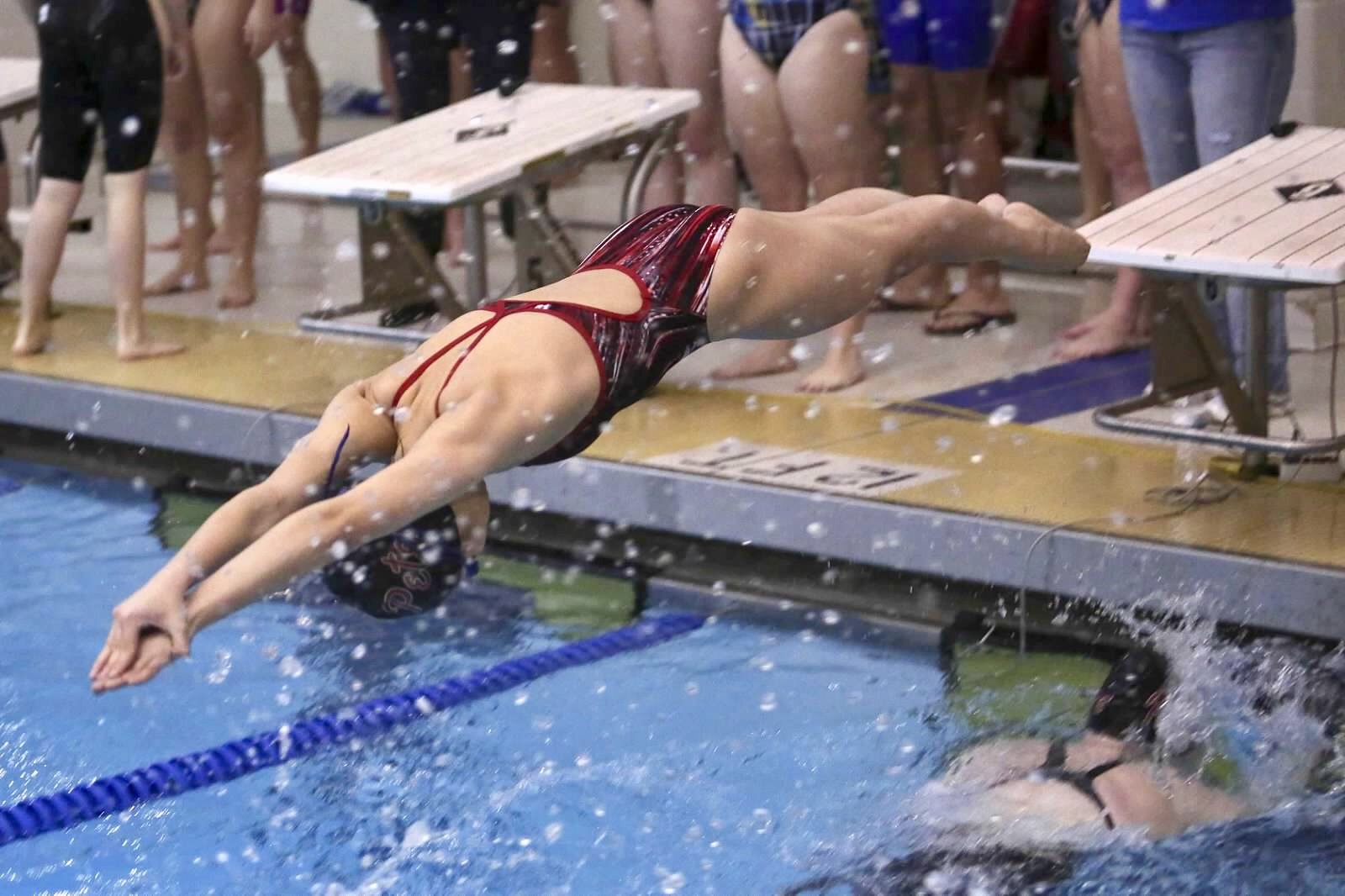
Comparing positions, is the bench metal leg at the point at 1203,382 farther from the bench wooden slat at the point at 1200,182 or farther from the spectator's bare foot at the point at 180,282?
the spectator's bare foot at the point at 180,282

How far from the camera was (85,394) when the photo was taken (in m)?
5.44

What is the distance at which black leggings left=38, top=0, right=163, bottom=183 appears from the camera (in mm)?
5363

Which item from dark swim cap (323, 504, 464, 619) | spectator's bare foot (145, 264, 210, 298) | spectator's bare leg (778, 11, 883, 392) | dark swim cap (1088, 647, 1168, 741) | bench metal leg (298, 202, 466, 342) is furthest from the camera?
spectator's bare foot (145, 264, 210, 298)

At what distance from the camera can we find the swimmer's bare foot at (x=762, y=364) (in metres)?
5.27

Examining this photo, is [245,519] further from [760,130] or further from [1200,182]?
[760,130]

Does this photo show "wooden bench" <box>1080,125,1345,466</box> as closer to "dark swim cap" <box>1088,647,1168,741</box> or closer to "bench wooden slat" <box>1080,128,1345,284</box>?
"bench wooden slat" <box>1080,128,1345,284</box>

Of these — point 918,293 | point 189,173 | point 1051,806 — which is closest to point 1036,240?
point 1051,806

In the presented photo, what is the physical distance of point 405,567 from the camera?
2.94 metres

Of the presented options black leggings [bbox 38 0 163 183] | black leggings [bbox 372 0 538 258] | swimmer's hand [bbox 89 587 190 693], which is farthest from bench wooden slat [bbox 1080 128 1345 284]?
black leggings [bbox 38 0 163 183]

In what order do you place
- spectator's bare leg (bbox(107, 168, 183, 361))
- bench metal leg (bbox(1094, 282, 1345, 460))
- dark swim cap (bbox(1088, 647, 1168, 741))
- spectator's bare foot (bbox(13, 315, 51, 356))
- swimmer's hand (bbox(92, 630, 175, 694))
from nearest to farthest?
1. swimmer's hand (bbox(92, 630, 175, 694))
2. dark swim cap (bbox(1088, 647, 1168, 741))
3. bench metal leg (bbox(1094, 282, 1345, 460))
4. spectator's bare leg (bbox(107, 168, 183, 361))
5. spectator's bare foot (bbox(13, 315, 51, 356))

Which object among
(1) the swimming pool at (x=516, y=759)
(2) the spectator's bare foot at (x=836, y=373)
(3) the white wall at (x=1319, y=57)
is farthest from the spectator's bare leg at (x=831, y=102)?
(3) the white wall at (x=1319, y=57)

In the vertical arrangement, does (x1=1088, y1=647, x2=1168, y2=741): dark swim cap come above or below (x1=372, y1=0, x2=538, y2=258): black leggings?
below

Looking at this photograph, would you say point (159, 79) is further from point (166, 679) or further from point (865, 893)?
point (865, 893)

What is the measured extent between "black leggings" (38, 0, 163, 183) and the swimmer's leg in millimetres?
2638
